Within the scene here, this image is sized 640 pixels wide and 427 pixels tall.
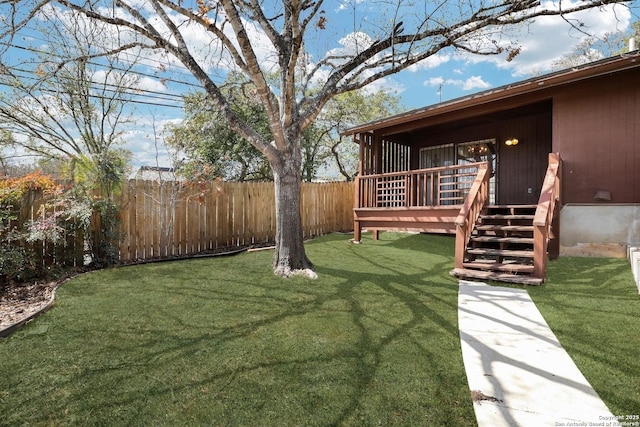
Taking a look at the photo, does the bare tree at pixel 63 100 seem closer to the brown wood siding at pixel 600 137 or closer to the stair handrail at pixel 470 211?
the stair handrail at pixel 470 211

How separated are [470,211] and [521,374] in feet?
12.4

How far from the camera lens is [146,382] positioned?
Answer: 208cm

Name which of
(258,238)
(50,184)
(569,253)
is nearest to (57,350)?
(50,184)

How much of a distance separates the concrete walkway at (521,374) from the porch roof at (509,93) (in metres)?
4.53

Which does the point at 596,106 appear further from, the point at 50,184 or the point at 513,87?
the point at 50,184

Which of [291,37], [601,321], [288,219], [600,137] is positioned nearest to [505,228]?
[601,321]

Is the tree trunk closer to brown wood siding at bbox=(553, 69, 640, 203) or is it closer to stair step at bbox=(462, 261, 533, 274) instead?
stair step at bbox=(462, 261, 533, 274)

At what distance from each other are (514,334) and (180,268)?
4.67 m

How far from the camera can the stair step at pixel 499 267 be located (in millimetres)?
4757

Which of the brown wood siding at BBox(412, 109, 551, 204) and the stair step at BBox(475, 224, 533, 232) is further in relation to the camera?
the brown wood siding at BBox(412, 109, 551, 204)

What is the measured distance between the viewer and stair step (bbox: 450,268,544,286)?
4.46 meters

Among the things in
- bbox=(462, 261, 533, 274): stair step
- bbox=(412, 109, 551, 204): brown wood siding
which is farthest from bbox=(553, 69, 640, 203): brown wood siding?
bbox=(462, 261, 533, 274): stair step

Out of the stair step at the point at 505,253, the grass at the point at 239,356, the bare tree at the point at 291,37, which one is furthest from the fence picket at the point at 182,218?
the stair step at the point at 505,253

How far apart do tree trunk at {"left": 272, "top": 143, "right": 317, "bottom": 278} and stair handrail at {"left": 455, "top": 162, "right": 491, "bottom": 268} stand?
2427 mm
